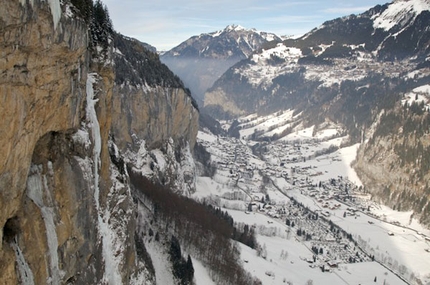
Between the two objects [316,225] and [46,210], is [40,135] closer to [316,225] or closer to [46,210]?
[46,210]

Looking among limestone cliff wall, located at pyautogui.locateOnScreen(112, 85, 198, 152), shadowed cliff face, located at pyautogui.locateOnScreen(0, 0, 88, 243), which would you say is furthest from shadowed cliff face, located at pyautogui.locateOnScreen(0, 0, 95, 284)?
limestone cliff wall, located at pyautogui.locateOnScreen(112, 85, 198, 152)

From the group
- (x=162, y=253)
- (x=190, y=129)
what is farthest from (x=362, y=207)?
(x=162, y=253)

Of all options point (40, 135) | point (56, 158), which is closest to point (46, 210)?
point (56, 158)

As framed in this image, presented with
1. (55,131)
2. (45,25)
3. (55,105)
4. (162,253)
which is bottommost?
(162,253)

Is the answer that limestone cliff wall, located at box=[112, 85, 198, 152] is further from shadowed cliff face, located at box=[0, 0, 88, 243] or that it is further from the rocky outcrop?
shadowed cliff face, located at box=[0, 0, 88, 243]

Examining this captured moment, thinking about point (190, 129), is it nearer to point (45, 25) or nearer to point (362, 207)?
point (362, 207)

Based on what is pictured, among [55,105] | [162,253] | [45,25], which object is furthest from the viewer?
[162,253]

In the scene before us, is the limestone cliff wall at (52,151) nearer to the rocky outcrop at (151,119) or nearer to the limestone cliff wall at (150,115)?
the limestone cliff wall at (150,115)
